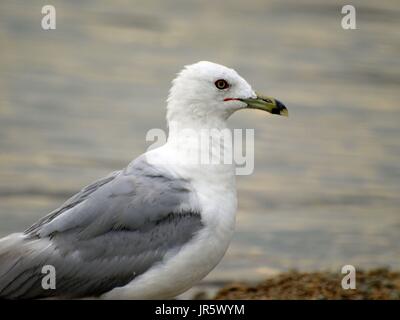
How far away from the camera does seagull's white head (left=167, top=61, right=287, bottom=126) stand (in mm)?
6184

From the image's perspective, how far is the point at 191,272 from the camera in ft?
19.2

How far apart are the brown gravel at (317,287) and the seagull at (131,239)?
148cm

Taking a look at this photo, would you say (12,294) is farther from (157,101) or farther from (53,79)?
(53,79)

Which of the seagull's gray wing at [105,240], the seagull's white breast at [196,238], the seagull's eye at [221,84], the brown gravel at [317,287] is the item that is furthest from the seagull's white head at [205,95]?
the brown gravel at [317,287]

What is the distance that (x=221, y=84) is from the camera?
6246mm

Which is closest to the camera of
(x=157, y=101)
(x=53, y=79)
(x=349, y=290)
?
(x=349, y=290)

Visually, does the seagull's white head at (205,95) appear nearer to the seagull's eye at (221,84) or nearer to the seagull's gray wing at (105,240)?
the seagull's eye at (221,84)

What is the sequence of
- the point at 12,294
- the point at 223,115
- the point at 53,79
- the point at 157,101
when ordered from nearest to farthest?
the point at 12,294, the point at 223,115, the point at 157,101, the point at 53,79

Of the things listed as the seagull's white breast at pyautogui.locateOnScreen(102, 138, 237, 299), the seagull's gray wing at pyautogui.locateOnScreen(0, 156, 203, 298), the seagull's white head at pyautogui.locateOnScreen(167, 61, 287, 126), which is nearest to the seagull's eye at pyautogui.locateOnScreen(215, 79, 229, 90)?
the seagull's white head at pyautogui.locateOnScreen(167, 61, 287, 126)

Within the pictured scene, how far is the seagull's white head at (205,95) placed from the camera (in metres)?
6.18
